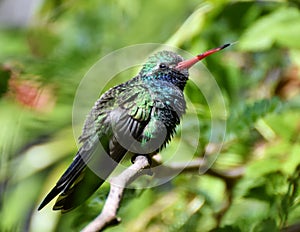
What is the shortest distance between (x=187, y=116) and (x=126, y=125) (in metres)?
0.18

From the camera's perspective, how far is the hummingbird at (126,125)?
0.41 m

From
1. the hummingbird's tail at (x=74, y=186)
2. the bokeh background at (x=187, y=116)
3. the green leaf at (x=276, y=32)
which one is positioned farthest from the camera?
the green leaf at (x=276, y=32)

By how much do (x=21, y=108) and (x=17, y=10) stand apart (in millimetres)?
1130

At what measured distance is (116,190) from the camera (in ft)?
1.41

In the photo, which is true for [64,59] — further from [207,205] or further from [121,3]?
[121,3]

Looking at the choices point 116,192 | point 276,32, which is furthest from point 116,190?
point 276,32

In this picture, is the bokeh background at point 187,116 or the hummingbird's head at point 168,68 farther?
the bokeh background at point 187,116

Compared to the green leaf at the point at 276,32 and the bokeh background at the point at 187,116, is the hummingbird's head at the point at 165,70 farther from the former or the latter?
the green leaf at the point at 276,32

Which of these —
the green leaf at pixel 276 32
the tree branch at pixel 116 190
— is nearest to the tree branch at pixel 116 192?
the tree branch at pixel 116 190

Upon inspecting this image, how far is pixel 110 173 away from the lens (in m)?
0.42

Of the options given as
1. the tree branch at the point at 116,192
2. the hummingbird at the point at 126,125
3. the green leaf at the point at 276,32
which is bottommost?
the green leaf at the point at 276,32

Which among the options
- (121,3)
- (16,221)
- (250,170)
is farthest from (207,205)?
(121,3)

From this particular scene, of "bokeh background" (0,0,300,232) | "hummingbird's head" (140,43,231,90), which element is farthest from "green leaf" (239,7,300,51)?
"hummingbird's head" (140,43,231,90)

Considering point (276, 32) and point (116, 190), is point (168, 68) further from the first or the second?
point (276, 32)
